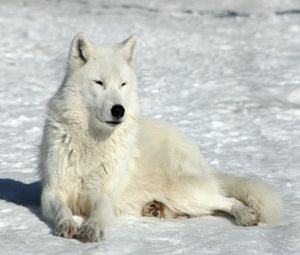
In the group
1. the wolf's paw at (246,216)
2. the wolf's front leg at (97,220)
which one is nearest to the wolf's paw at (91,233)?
the wolf's front leg at (97,220)

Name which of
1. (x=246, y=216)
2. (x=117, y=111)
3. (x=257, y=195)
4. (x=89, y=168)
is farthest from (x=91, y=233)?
(x=257, y=195)

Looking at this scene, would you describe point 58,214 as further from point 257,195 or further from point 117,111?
point 257,195

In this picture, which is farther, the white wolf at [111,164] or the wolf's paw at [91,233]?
the white wolf at [111,164]

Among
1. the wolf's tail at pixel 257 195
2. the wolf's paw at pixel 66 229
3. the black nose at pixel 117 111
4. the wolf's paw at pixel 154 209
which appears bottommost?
the wolf's paw at pixel 154 209

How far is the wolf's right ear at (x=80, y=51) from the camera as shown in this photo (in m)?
5.39

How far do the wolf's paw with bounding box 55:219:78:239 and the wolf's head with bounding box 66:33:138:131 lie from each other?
31.7 inches

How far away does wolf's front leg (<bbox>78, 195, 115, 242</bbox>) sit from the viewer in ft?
15.1

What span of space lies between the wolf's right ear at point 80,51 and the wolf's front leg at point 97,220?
1.02 m

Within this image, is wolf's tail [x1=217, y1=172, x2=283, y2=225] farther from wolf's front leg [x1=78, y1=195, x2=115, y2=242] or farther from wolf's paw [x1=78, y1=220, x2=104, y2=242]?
wolf's paw [x1=78, y1=220, x2=104, y2=242]

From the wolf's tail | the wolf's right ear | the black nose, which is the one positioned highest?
the wolf's right ear

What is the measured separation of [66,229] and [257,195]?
1.59m

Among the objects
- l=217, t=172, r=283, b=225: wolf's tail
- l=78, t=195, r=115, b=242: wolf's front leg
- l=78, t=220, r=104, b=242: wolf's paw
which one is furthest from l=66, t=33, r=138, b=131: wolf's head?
l=217, t=172, r=283, b=225: wolf's tail

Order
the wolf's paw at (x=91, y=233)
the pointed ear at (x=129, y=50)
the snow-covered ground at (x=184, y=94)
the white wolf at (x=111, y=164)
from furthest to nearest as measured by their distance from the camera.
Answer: the pointed ear at (x=129, y=50), the white wolf at (x=111, y=164), the snow-covered ground at (x=184, y=94), the wolf's paw at (x=91, y=233)

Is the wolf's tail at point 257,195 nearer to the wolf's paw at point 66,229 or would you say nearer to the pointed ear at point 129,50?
the pointed ear at point 129,50
